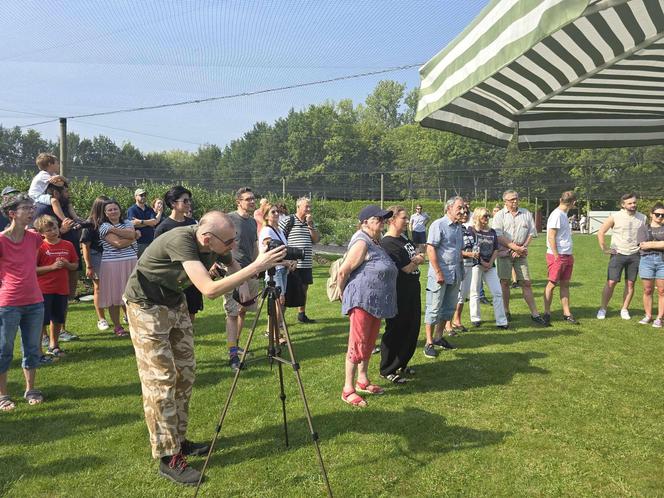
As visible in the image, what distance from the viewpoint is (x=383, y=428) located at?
161 inches

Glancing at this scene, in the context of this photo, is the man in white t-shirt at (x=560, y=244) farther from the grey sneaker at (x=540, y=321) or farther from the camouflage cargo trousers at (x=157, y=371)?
the camouflage cargo trousers at (x=157, y=371)

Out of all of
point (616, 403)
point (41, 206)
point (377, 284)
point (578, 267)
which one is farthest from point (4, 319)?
point (578, 267)

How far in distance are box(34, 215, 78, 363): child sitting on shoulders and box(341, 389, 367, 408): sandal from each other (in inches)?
152

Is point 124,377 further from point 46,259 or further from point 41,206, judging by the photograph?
point 41,206

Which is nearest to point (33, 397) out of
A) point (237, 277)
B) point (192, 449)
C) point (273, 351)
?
point (192, 449)

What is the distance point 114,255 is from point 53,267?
1134 mm

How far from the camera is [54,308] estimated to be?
5781 millimetres

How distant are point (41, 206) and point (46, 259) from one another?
3.75ft

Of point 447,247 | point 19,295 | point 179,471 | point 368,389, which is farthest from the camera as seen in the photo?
point 447,247

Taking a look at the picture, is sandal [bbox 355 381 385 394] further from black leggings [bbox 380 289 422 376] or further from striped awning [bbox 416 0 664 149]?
striped awning [bbox 416 0 664 149]

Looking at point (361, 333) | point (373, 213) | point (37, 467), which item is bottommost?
point (37, 467)

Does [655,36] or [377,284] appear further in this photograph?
[377,284]

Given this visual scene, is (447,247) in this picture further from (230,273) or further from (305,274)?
(230,273)

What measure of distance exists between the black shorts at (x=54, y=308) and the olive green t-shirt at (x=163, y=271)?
124 inches
